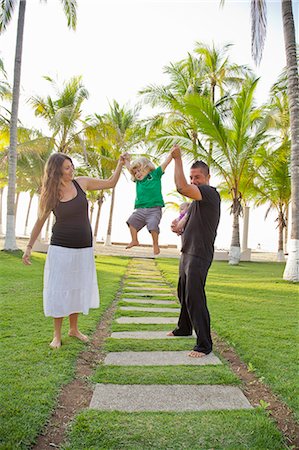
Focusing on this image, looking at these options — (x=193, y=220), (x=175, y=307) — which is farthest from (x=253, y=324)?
(x=193, y=220)

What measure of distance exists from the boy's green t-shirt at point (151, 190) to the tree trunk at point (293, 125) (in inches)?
262

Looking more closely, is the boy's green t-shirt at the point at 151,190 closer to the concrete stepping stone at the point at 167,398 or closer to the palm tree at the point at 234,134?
the concrete stepping stone at the point at 167,398

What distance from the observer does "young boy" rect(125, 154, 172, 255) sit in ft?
12.1

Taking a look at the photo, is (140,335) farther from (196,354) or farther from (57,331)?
(57,331)

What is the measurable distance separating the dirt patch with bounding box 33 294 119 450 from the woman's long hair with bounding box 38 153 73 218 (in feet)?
4.55

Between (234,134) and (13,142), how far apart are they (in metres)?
7.25

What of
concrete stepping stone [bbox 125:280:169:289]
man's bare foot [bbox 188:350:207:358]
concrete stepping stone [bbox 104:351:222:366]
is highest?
concrete stepping stone [bbox 125:280:169:289]

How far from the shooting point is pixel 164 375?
3125 millimetres

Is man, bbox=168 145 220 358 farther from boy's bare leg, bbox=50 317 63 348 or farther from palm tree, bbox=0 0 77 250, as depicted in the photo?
palm tree, bbox=0 0 77 250

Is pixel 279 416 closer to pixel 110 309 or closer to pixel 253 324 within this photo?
pixel 253 324

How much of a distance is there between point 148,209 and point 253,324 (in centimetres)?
219

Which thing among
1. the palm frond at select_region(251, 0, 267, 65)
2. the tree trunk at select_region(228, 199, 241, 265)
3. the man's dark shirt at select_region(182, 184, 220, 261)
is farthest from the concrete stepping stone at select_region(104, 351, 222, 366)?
the tree trunk at select_region(228, 199, 241, 265)

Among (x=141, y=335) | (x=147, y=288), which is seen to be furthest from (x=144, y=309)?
(x=147, y=288)

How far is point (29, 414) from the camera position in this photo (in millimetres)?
2402
